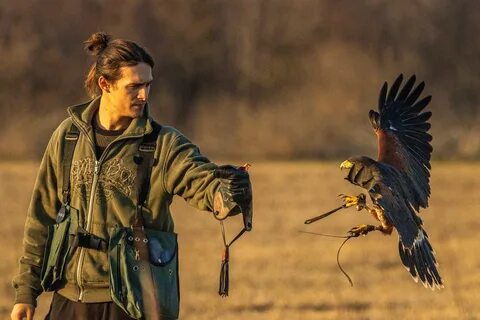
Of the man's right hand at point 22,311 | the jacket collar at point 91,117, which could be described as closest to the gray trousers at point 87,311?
the man's right hand at point 22,311

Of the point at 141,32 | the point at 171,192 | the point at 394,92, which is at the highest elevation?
the point at 141,32

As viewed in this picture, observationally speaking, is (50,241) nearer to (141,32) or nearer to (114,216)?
(114,216)

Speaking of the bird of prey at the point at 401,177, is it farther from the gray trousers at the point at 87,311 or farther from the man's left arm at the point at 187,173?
the gray trousers at the point at 87,311

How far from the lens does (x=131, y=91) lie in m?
4.69

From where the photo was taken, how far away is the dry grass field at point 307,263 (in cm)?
934

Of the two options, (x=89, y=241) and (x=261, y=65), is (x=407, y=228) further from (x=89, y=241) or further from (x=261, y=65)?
(x=261, y=65)

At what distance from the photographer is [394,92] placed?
22.2 feet

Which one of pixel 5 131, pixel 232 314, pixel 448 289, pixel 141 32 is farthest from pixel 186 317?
pixel 141 32

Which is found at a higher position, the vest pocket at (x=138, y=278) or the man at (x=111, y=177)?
the man at (x=111, y=177)

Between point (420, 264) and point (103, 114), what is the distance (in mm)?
1414

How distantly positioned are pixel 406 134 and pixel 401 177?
930 mm

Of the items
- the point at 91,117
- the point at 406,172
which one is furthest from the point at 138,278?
the point at 406,172

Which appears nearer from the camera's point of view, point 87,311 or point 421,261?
point 87,311

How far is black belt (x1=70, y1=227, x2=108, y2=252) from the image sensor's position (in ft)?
15.2
